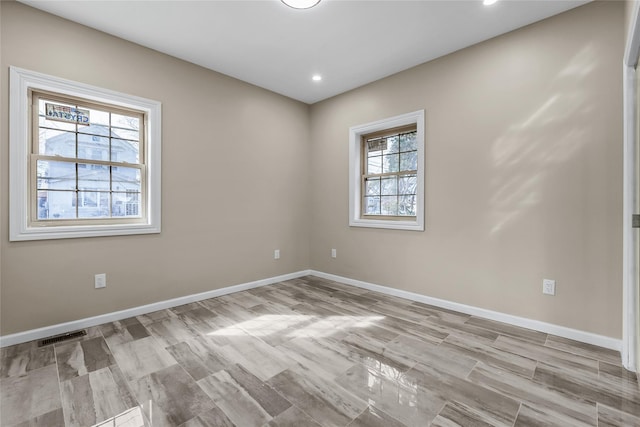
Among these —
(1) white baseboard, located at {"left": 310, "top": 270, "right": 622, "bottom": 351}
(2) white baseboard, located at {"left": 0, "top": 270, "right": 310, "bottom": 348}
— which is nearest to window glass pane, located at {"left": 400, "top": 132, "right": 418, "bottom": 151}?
(1) white baseboard, located at {"left": 310, "top": 270, "right": 622, "bottom": 351}

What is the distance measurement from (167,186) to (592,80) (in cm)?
401

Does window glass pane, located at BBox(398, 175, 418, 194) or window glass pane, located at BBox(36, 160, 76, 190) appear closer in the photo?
window glass pane, located at BBox(36, 160, 76, 190)

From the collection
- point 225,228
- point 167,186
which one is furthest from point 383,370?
point 167,186

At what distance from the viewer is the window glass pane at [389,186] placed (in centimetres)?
378

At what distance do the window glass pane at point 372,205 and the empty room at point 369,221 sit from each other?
8.8 inches

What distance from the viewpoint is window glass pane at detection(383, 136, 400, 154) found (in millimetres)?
3760

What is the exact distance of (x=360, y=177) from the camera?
4.11 metres

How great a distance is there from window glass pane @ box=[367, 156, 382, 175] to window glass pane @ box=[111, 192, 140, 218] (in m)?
2.87

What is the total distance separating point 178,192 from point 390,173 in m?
2.60

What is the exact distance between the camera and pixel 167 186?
3145 millimetres

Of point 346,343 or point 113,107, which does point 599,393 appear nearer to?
point 346,343

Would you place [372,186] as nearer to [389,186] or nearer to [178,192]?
[389,186]

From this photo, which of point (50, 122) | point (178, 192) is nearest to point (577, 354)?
point (178, 192)

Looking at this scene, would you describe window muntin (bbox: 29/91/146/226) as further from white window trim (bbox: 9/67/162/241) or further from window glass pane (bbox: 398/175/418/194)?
window glass pane (bbox: 398/175/418/194)
